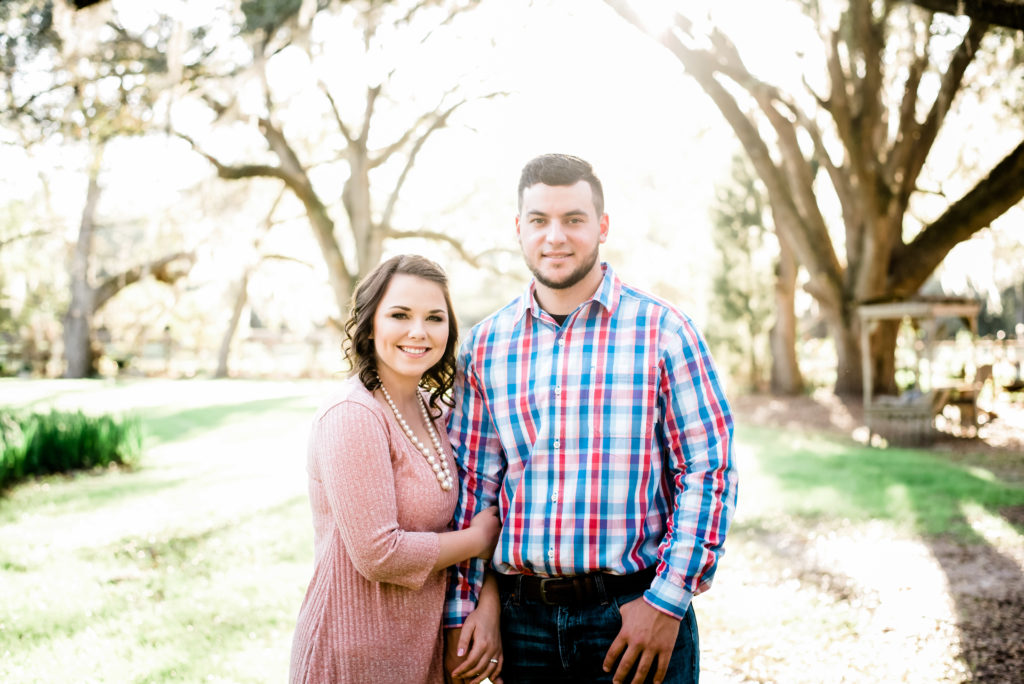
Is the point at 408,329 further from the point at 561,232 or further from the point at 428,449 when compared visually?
the point at 561,232

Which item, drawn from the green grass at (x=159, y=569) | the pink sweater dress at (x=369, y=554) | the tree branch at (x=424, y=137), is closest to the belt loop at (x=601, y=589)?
the pink sweater dress at (x=369, y=554)

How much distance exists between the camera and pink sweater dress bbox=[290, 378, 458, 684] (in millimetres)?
2145

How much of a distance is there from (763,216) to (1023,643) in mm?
16977

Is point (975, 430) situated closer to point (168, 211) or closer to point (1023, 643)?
point (1023, 643)

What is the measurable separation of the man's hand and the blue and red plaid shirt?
45 millimetres

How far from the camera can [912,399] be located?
39.1 ft

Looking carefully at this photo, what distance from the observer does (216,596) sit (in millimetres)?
4945

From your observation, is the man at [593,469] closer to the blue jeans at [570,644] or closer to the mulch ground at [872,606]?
the blue jeans at [570,644]

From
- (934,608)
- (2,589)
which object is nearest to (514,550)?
(934,608)

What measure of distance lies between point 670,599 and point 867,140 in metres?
11.7

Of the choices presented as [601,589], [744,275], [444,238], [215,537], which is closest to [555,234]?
[601,589]

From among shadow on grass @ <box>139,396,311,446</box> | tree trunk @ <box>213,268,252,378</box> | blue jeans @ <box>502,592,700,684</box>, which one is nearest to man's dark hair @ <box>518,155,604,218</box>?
blue jeans @ <box>502,592,700,684</box>

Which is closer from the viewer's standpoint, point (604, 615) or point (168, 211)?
point (604, 615)

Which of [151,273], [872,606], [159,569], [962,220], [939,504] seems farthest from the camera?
[151,273]
